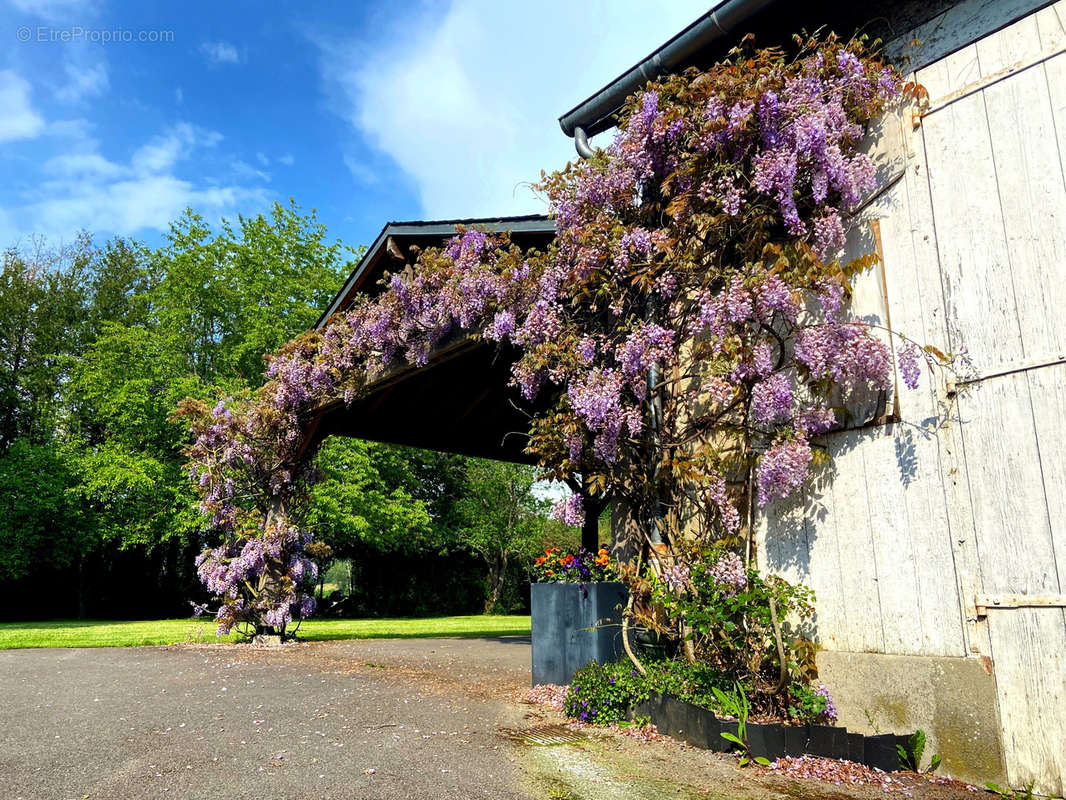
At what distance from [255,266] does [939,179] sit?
2250cm

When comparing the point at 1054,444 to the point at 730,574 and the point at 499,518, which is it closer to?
the point at 730,574

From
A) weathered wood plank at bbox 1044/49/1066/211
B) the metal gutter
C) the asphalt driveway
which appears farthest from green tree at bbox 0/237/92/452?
weathered wood plank at bbox 1044/49/1066/211

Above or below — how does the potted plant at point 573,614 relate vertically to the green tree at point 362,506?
below

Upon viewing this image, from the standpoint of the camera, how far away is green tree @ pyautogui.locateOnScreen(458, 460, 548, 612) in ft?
85.7

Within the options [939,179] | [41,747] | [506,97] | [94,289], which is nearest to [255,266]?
[94,289]

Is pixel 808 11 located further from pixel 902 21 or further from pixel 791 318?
pixel 791 318

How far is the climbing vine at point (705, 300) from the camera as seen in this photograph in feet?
13.4

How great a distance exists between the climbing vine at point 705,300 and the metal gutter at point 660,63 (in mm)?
191

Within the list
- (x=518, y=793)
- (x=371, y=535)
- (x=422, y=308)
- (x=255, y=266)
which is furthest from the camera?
(x=255, y=266)

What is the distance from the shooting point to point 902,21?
4.25 meters

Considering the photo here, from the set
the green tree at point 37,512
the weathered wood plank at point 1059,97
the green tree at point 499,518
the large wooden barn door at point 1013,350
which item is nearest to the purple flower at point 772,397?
the large wooden barn door at point 1013,350

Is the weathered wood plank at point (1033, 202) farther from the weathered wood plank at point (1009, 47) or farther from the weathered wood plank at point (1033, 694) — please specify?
the weathered wood plank at point (1033, 694)

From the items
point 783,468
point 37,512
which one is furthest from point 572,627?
point 37,512

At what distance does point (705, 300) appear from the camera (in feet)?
14.3
